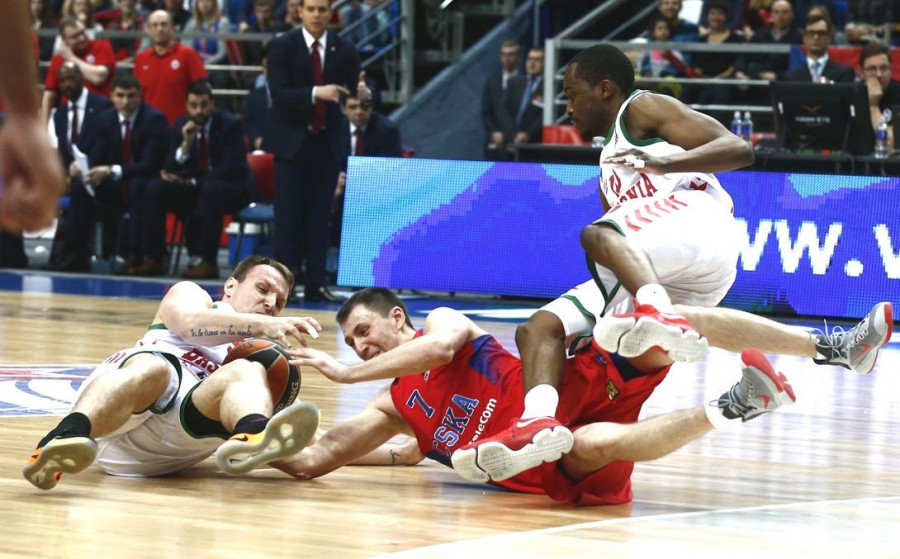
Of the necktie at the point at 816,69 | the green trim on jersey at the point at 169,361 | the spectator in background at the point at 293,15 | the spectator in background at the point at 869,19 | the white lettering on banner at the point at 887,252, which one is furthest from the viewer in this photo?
the spectator in background at the point at 293,15

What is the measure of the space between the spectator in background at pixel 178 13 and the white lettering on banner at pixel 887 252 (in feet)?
30.9

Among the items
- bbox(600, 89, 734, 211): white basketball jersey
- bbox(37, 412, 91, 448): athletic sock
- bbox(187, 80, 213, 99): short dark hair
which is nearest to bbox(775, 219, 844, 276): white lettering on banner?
bbox(600, 89, 734, 211): white basketball jersey

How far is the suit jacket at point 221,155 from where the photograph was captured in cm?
1288

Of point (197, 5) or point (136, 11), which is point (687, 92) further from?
point (136, 11)

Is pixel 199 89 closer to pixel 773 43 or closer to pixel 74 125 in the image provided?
pixel 74 125

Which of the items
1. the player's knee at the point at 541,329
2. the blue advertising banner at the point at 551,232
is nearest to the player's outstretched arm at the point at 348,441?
the player's knee at the point at 541,329

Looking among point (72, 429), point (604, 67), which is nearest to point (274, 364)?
point (72, 429)

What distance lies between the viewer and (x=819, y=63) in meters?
12.2

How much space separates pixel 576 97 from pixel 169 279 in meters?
8.43

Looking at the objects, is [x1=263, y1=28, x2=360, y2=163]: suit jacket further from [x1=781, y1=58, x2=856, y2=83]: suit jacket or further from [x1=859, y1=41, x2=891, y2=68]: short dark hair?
[x1=859, y1=41, x2=891, y2=68]: short dark hair

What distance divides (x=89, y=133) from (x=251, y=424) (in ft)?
32.3

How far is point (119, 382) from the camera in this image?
13.9 feet

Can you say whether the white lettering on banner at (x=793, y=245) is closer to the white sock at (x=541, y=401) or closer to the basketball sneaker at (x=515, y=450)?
the white sock at (x=541, y=401)

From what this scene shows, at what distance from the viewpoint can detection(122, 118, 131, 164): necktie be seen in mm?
13258
